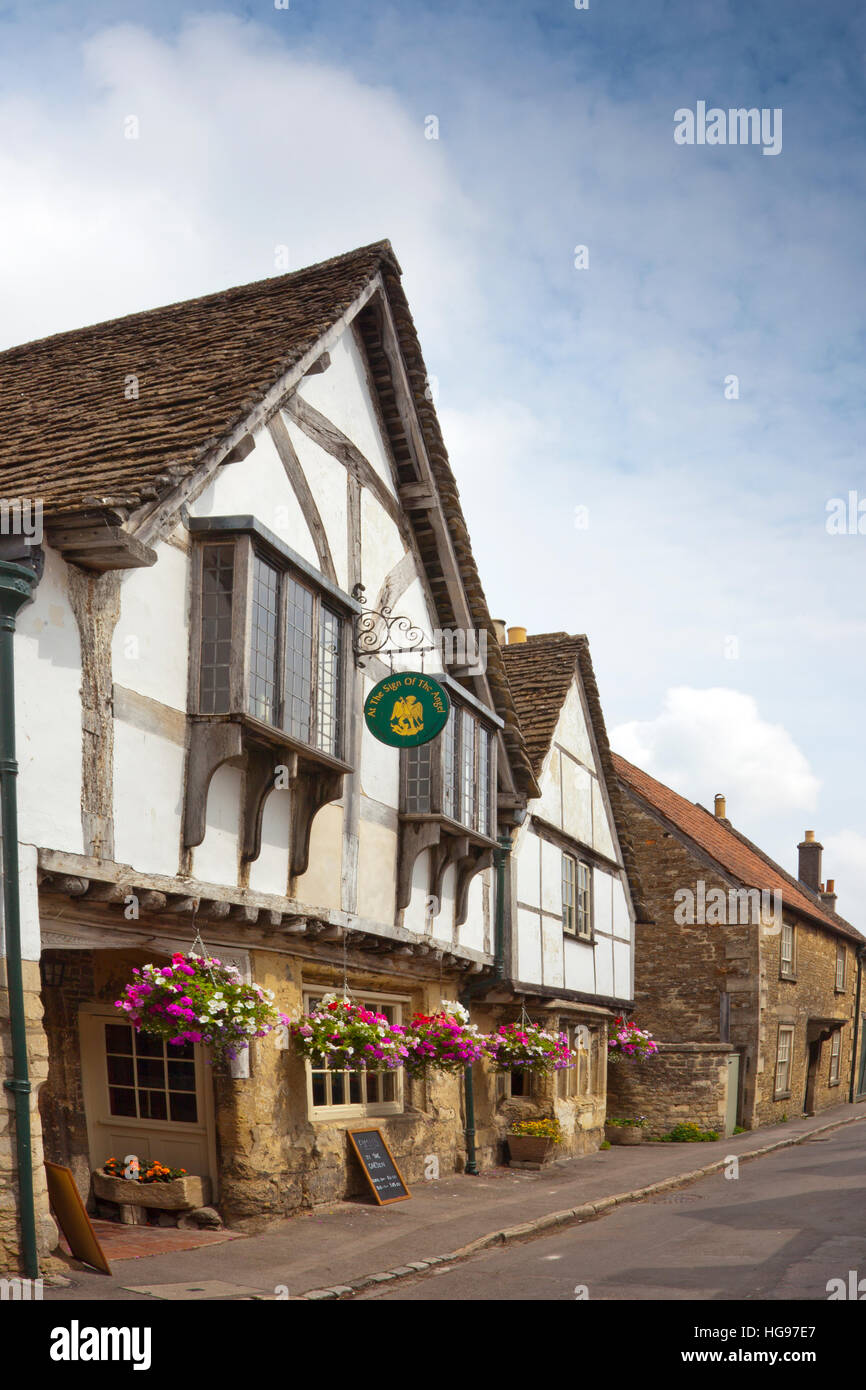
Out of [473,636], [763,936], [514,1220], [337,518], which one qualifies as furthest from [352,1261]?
[763,936]

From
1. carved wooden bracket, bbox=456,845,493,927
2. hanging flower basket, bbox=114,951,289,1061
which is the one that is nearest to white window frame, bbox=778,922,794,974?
carved wooden bracket, bbox=456,845,493,927

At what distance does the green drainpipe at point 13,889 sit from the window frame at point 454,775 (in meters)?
5.21

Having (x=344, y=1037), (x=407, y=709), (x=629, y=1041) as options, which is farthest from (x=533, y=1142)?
(x=407, y=709)

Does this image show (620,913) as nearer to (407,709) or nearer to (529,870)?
(529,870)

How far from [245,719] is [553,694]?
1014 centimetres

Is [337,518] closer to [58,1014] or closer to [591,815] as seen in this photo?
[58,1014]

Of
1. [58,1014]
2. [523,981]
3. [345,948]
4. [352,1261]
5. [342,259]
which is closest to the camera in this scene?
[352,1261]

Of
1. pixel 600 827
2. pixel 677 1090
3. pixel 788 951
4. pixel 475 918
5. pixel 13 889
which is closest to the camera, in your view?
pixel 13 889

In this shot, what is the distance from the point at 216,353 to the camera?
1086cm

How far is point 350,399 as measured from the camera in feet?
39.5

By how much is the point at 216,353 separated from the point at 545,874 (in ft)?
29.5

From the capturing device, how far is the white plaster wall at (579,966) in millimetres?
17781

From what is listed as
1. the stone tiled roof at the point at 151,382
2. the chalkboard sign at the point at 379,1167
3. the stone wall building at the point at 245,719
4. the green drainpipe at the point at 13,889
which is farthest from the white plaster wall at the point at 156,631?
the chalkboard sign at the point at 379,1167

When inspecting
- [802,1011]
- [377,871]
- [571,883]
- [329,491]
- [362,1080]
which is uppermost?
[329,491]
